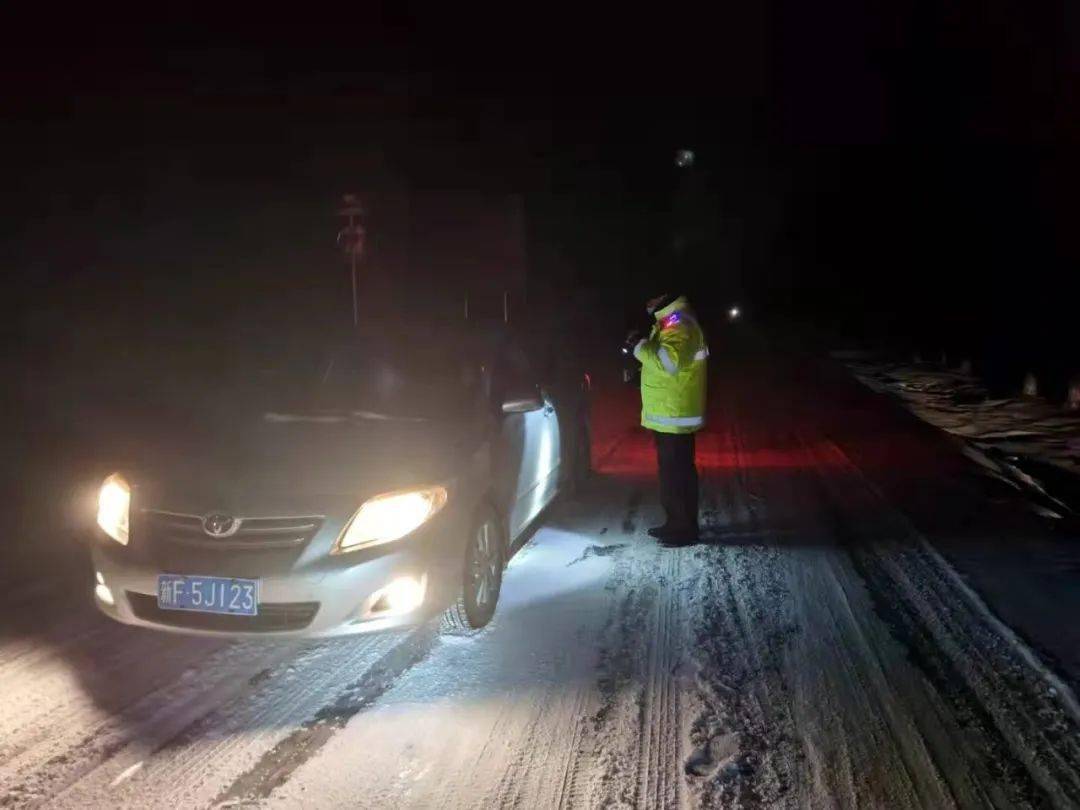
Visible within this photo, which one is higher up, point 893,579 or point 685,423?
point 685,423

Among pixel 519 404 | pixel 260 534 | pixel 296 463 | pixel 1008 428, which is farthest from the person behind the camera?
pixel 1008 428

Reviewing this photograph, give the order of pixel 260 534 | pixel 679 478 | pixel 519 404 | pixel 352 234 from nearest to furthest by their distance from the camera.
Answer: pixel 260 534, pixel 519 404, pixel 679 478, pixel 352 234

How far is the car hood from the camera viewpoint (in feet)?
14.1

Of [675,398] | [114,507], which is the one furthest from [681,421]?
[114,507]

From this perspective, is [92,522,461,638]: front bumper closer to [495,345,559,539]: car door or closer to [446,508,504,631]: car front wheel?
[446,508,504,631]: car front wheel

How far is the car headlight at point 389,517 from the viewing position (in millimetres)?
4270

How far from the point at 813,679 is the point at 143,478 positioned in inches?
131

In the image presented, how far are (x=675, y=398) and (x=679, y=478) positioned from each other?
0.61 m

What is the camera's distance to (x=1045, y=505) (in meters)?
8.16

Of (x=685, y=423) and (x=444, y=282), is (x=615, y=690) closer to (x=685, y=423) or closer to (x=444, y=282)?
(x=685, y=423)

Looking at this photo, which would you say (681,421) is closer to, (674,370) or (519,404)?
(674,370)

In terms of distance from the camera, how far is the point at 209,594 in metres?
4.21

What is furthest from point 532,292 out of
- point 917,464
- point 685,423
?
point 685,423

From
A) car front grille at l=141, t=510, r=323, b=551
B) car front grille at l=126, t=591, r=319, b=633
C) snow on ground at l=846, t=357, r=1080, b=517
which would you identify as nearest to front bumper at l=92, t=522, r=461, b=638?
car front grille at l=126, t=591, r=319, b=633
